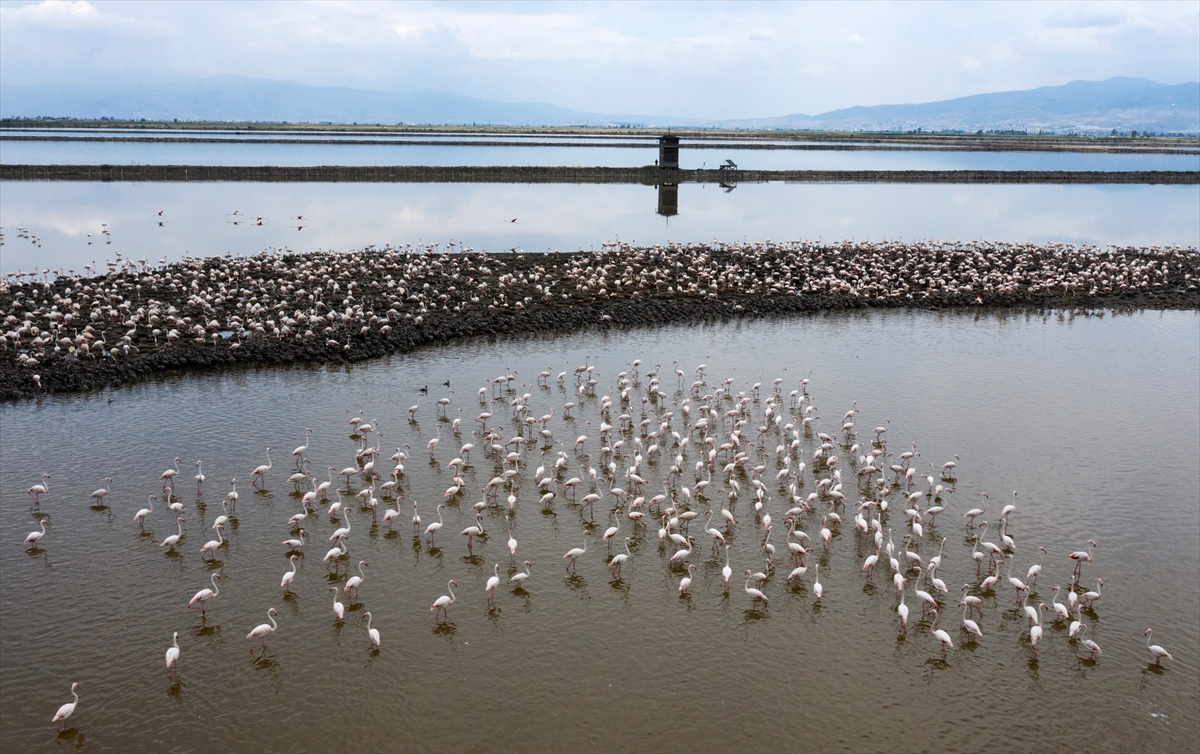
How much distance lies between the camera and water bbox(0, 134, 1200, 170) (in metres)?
93.9

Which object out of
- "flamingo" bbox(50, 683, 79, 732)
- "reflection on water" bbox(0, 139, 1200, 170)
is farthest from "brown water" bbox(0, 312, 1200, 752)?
"reflection on water" bbox(0, 139, 1200, 170)

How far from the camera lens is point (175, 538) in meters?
14.4

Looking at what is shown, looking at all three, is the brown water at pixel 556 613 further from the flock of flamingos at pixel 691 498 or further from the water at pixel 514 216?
the water at pixel 514 216

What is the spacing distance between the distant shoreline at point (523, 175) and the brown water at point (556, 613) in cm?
5793

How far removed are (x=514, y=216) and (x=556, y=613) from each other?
1864 inches

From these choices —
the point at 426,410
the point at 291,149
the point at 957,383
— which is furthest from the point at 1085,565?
the point at 291,149

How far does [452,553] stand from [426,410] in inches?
286

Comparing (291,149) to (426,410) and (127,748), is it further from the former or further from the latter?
(127,748)

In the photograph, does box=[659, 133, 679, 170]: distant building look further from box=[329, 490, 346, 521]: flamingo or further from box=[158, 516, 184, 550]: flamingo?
box=[158, 516, 184, 550]: flamingo

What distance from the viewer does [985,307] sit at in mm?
34562

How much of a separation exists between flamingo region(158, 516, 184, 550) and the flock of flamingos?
0.22 feet

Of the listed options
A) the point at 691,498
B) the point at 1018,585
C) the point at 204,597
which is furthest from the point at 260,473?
the point at 1018,585

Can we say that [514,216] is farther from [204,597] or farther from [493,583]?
[204,597]

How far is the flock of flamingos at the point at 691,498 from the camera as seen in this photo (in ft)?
44.3
